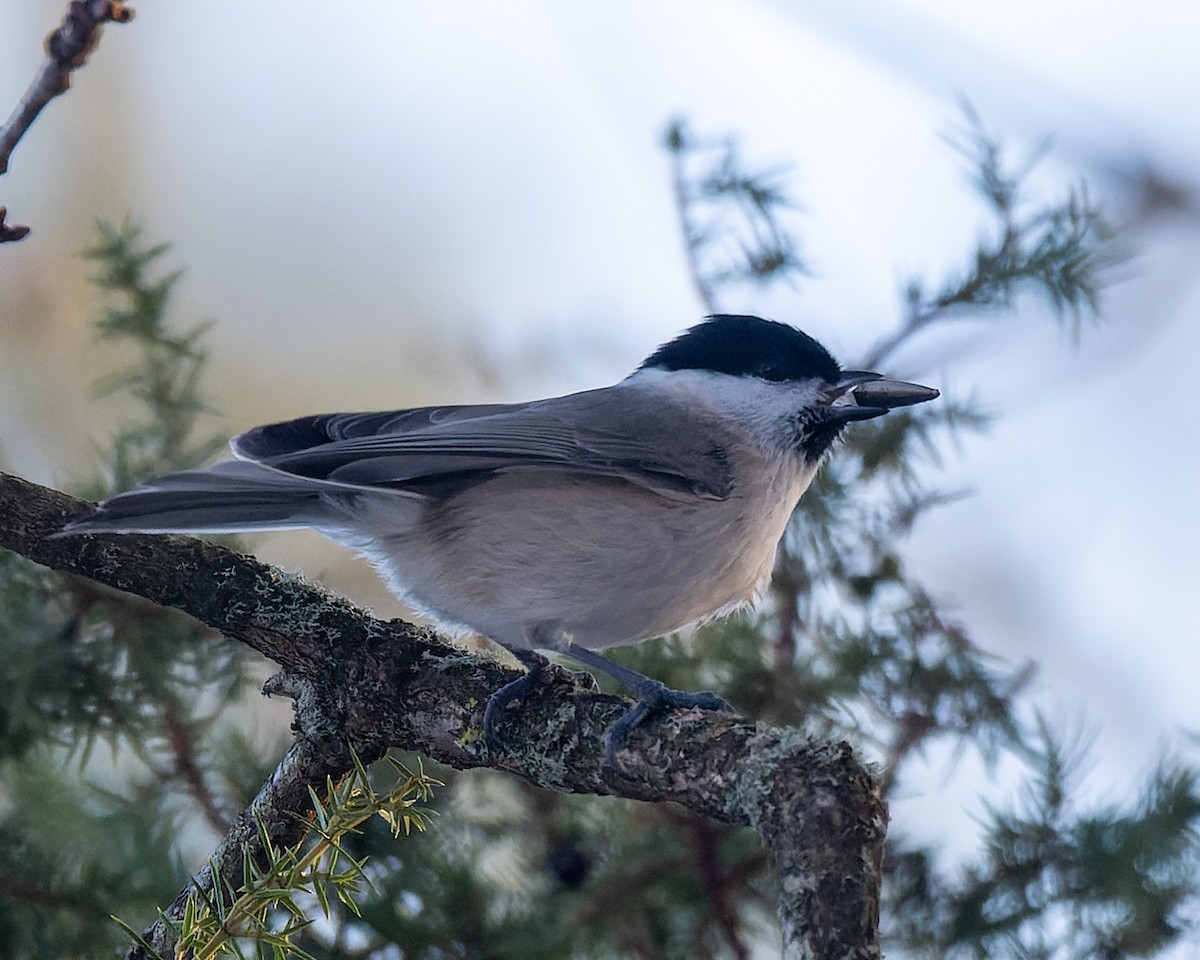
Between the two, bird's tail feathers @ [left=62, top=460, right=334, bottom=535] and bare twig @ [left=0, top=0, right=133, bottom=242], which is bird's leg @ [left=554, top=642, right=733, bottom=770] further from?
bare twig @ [left=0, top=0, right=133, bottom=242]

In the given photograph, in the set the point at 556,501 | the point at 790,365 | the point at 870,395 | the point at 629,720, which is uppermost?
the point at 790,365

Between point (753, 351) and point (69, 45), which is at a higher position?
point (753, 351)

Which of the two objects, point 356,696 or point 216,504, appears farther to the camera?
point 216,504

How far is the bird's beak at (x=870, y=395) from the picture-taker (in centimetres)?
169

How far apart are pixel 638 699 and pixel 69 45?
874 millimetres

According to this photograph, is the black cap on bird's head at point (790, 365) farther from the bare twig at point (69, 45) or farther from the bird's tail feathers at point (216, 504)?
the bare twig at point (69, 45)

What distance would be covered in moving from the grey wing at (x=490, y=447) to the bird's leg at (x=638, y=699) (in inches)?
10.4

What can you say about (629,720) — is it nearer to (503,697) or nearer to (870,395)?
(503,697)

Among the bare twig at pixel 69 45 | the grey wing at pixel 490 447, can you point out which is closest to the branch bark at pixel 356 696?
the grey wing at pixel 490 447

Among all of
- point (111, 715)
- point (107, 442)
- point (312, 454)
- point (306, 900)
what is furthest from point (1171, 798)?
point (107, 442)

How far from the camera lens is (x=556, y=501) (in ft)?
5.90

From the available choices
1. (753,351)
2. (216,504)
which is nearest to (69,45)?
(216,504)

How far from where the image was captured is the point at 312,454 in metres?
Result: 1.63

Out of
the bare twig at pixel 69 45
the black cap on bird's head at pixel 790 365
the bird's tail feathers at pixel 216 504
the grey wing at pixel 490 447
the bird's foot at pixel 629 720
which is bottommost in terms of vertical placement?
the bird's foot at pixel 629 720
